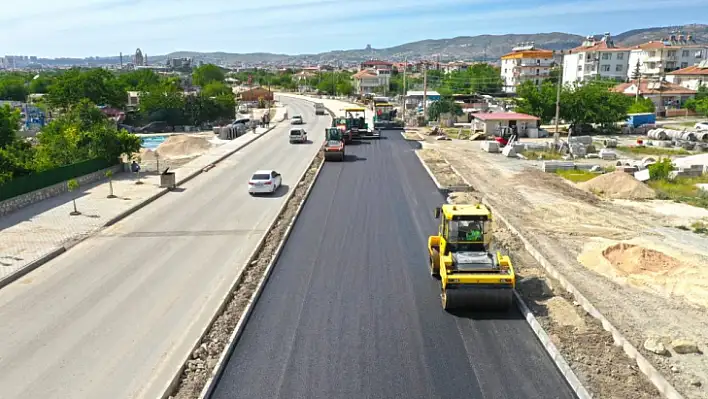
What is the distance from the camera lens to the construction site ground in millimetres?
10469

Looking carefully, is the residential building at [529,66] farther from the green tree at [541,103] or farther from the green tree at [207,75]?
the green tree at [541,103]

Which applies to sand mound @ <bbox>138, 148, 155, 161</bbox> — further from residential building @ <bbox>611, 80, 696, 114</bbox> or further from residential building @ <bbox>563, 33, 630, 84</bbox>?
residential building @ <bbox>563, 33, 630, 84</bbox>

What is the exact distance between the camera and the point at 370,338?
37.9ft

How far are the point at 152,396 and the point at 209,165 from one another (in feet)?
86.4

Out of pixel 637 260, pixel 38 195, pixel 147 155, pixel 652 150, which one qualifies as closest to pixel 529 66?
pixel 652 150

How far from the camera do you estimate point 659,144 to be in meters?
43.5

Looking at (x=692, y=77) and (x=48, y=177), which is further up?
(x=692, y=77)

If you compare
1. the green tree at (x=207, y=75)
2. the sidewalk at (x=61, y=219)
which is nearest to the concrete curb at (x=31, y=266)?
the sidewalk at (x=61, y=219)

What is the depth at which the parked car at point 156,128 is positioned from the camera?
2421 inches

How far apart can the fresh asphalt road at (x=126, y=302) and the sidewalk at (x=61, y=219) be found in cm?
65

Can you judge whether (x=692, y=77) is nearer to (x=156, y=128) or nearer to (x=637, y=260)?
(x=156, y=128)

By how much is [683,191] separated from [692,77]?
73.9 meters

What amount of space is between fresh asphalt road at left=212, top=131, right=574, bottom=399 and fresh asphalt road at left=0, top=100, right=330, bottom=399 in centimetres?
150

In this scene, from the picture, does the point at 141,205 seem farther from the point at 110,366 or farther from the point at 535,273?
the point at 535,273
